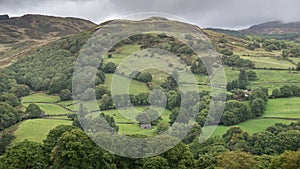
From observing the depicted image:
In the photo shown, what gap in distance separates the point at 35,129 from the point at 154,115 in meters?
22.2

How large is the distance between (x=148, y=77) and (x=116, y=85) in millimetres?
12903

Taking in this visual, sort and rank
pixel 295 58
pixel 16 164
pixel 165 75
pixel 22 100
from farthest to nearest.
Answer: pixel 295 58
pixel 165 75
pixel 22 100
pixel 16 164

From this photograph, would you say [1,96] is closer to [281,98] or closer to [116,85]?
[116,85]

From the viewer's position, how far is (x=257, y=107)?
252 ft

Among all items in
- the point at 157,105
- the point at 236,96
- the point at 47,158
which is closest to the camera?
the point at 47,158

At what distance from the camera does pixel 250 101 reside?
82.1m

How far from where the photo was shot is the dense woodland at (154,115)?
3741 centimetres

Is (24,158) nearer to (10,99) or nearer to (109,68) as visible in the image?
(10,99)

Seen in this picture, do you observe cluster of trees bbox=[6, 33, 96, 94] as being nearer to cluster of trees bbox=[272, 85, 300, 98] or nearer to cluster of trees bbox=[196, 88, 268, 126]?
cluster of trees bbox=[196, 88, 268, 126]

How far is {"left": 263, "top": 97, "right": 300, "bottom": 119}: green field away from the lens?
73188mm

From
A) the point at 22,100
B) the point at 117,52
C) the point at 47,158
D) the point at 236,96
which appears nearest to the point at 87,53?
the point at 117,52

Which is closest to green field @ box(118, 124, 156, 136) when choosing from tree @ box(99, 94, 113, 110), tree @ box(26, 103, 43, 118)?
→ tree @ box(99, 94, 113, 110)

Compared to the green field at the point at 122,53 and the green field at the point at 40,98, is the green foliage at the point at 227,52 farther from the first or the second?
the green field at the point at 40,98

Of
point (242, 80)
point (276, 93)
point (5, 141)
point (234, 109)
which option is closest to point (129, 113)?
point (234, 109)
